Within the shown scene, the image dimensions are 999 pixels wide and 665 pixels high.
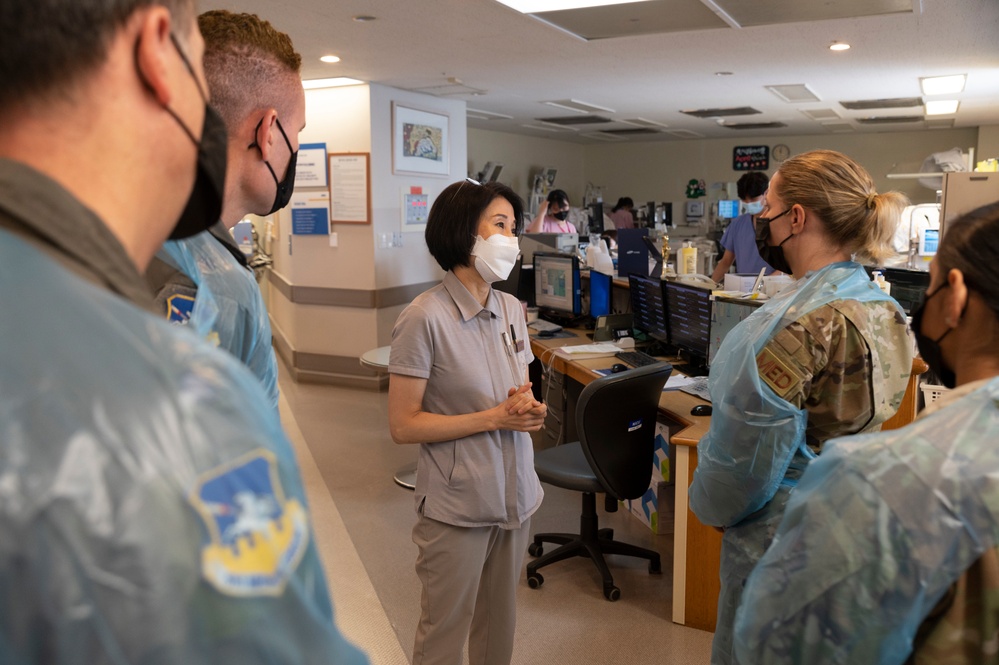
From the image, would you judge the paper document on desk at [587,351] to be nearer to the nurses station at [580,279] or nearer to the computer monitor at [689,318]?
the nurses station at [580,279]

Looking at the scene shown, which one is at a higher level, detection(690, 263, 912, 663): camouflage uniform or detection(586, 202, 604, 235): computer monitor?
detection(586, 202, 604, 235): computer monitor

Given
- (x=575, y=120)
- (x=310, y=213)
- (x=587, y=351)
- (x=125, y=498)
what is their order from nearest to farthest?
(x=125, y=498), (x=587, y=351), (x=310, y=213), (x=575, y=120)

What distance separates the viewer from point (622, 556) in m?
3.56

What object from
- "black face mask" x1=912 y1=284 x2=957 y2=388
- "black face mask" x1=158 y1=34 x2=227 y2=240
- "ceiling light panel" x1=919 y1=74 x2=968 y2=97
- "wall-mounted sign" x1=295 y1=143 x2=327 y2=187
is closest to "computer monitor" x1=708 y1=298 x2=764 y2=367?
"black face mask" x1=912 y1=284 x2=957 y2=388

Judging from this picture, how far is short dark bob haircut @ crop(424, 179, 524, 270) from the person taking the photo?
2.05 m

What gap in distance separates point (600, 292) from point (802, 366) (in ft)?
11.5

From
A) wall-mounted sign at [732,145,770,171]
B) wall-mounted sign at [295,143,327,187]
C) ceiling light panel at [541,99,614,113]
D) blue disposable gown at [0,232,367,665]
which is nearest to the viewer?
Result: blue disposable gown at [0,232,367,665]

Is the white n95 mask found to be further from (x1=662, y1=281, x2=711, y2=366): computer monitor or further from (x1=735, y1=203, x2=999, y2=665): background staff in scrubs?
(x1=662, y1=281, x2=711, y2=366): computer monitor

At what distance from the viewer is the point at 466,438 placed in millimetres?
1922

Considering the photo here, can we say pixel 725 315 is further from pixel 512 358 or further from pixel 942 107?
pixel 942 107

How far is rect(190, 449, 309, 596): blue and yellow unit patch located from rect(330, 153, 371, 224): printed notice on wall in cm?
588

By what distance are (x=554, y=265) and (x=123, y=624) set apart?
5.11m

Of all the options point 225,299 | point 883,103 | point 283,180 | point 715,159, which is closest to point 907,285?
point 283,180

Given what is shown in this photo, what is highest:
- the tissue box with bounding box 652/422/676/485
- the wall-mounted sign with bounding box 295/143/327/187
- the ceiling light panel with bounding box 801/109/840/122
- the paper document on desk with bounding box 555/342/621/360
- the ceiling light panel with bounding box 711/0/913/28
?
the ceiling light panel with bounding box 801/109/840/122
